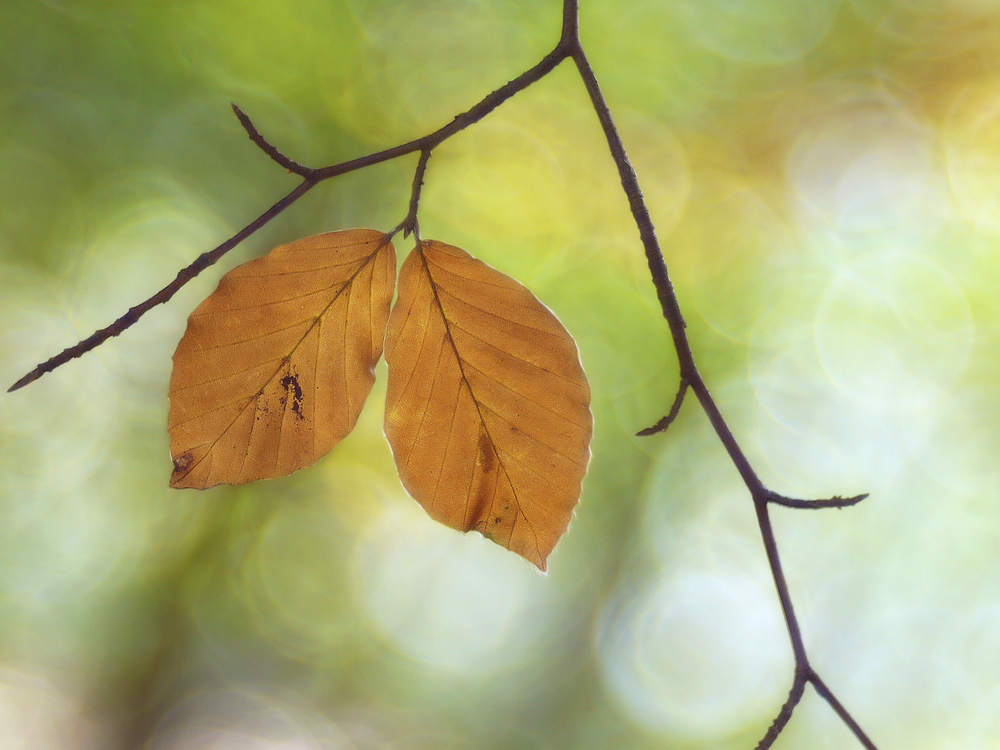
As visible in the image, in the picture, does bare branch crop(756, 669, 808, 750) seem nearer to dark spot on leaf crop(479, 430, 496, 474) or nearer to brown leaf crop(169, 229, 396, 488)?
dark spot on leaf crop(479, 430, 496, 474)

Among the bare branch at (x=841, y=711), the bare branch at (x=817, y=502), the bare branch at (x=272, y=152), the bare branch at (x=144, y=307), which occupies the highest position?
the bare branch at (x=272, y=152)

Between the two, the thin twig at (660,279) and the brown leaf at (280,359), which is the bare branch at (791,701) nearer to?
the thin twig at (660,279)

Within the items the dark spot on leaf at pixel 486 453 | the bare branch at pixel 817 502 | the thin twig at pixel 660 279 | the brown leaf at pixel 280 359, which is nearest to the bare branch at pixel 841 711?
the thin twig at pixel 660 279

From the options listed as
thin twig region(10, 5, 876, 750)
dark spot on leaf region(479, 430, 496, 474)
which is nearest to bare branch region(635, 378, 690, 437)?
thin twig region(10, 5, 876, 750)

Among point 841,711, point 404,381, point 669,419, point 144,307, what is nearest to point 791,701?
point 841,711

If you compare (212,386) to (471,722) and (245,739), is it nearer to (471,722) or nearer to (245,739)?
(245,739)

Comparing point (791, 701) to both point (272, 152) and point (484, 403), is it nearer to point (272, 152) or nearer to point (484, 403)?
point (484, 403)
